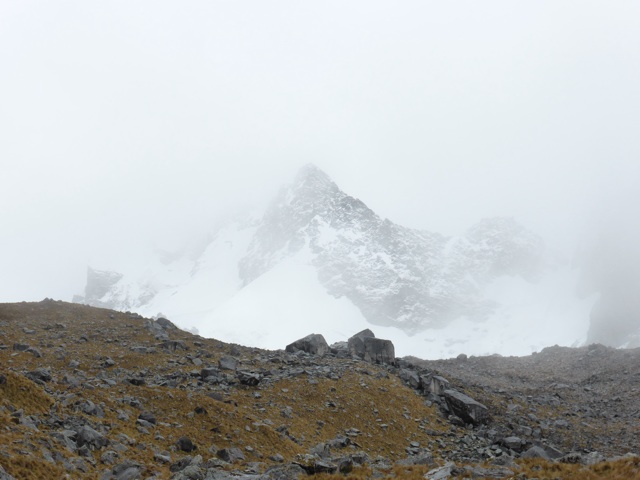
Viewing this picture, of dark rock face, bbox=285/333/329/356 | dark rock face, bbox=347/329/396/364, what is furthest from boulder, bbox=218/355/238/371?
dark rock face, bbox=347/329/396/364

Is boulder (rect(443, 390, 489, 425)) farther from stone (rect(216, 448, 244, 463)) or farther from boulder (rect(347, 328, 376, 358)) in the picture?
stone (rect(216, 448, 244, 463))

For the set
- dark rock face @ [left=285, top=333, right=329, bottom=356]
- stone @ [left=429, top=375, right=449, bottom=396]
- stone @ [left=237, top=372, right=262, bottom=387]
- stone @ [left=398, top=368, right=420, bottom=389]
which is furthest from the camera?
dark rock face @ [left=285, top=333, right=329, bottom=356]

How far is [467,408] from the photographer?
116 feet

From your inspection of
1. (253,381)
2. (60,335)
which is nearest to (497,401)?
(253,381)

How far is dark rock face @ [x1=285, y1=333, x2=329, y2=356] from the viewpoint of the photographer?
46594mm

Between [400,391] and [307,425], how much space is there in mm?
11378

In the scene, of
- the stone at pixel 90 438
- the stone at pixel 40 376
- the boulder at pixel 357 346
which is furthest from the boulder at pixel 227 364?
the boulder at pixel 357 346

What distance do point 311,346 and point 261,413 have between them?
19.0m

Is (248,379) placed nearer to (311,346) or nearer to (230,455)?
(230,455)

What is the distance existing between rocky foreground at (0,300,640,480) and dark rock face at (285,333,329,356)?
10 cm

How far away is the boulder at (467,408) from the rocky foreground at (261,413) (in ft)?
0.28

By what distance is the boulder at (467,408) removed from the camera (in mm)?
34719

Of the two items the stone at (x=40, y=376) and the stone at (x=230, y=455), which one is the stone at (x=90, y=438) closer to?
the stone at (x=230, y=455)

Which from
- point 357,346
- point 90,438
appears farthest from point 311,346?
point 90,438
